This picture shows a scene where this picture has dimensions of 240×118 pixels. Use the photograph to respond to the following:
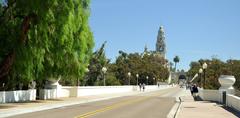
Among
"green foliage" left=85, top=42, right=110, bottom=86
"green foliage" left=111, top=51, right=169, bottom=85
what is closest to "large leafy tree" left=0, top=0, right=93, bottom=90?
"green foliage" left=85, top=42, right=110, bottom=86

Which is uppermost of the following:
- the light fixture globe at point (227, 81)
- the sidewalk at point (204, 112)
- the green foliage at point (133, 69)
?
the green foliage at point (133, 69)

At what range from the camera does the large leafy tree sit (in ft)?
105

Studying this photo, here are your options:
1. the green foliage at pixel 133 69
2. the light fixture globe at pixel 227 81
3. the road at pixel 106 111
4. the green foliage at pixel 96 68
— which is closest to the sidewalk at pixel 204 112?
the road at pixel 106 111

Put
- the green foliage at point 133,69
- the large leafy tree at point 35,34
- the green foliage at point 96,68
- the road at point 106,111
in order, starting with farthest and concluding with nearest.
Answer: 1. the green foliage at point 133,69
2. the green foliage at point 96,68
3. the large leafy tree at point 35,34
4. the road at point 106,111

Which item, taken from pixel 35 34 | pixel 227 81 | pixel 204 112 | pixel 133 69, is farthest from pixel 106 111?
pixel 133 69

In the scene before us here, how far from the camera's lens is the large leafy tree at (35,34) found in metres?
32.0

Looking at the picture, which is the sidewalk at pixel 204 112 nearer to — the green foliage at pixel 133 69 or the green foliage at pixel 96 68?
the green foliage at pixel 96 68

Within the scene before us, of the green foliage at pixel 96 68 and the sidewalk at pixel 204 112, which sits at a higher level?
the green foliage at pixel 96 68

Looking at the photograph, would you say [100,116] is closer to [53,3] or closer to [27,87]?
[53,3]

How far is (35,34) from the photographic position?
32250 millimetres

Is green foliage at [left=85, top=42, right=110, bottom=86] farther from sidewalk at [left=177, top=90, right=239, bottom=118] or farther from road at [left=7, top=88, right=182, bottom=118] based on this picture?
sidewalk at [left=177, top=90, right=239, bottom=118]

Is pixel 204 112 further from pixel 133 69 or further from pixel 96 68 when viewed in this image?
pixel 133 69

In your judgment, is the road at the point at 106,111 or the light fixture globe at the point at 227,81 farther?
the light fixture globe at the point at 227,81

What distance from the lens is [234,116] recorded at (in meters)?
25.5
